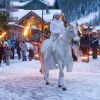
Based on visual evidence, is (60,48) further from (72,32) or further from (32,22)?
(32,22)

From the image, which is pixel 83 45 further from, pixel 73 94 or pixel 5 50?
pixel 73 94

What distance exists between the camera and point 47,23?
2399 inches

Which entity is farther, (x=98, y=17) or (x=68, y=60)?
(x=98, y=17)

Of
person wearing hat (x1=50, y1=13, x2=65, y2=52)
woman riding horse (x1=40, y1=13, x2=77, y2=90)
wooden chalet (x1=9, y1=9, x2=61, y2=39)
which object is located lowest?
woman riding horse (x1=40, y1=13, x2=77, y2=90)

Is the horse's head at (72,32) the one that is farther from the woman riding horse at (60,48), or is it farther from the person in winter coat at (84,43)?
the person in winter coat at (84,43)

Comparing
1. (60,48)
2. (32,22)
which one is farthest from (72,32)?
(32,22)

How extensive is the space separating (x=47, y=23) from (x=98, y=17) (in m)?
117

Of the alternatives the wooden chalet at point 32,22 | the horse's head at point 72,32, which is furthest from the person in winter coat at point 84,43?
the wooden chalet at point 32,22

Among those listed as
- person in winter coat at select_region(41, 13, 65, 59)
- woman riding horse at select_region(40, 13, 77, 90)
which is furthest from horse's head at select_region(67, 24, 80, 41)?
person in winter coat at select_region(41, 13, 65, 59)

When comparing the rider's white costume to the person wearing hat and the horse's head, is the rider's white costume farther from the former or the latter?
the horse's head

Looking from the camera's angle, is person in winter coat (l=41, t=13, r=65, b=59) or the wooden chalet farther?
the wooden chalet

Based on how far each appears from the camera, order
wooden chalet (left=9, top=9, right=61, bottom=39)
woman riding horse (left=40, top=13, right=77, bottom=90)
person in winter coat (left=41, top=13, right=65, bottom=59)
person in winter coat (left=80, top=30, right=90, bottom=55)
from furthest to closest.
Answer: wooden chalet (left=9, top=9, right=61, bottom=39)
person in winter coat (left=80, top=30, right=90, bottom=55)
person in winter coat (left=41, top=13, right=65, bottom=59)
woman riding horse (left=40, top=13, right=77, bottom=90)

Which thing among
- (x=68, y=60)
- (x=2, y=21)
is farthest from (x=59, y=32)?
(x=2, y=21)

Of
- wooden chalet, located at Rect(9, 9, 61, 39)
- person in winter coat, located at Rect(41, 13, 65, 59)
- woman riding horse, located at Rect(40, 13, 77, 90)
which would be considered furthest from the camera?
wooden chalet, located at Rect(9, 9, 61, 39)
